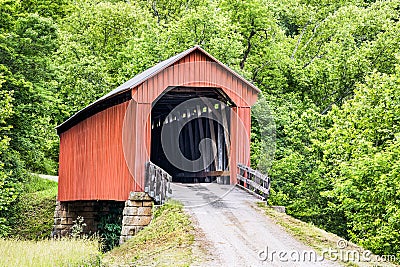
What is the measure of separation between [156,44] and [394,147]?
14617 mm

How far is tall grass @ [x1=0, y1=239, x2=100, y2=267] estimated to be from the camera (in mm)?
10441

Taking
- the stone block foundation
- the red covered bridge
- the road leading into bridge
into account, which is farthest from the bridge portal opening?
the stone block foundation

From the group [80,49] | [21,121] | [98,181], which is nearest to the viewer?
[98,181]

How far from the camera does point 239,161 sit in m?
18.1

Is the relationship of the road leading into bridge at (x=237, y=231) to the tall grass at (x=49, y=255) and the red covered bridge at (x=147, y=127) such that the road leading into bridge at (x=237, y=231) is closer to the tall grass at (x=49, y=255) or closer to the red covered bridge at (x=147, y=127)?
the red covered bridge at (x=147, y=127)

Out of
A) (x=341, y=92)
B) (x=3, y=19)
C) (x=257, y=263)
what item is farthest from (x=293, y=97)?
(x=257, y=263)

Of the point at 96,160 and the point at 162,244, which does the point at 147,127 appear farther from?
the point at 162,244


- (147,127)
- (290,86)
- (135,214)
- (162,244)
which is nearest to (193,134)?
(147,127)

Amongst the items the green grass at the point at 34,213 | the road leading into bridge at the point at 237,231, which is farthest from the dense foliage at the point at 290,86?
the road leading into bridge at the point at 237,231

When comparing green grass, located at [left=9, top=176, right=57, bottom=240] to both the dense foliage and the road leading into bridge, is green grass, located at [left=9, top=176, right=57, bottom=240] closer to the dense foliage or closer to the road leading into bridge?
the dense foliage

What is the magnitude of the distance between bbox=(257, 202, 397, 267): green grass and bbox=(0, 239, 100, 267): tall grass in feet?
12.8

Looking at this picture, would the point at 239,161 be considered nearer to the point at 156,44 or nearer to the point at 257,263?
the point at 257,263

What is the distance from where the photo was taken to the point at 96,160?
64.4ft

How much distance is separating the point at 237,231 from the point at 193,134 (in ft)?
35.5
